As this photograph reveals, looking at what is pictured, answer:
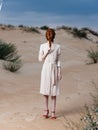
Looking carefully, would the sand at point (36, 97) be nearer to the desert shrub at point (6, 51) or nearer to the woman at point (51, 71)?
the woman at point (51, 71)

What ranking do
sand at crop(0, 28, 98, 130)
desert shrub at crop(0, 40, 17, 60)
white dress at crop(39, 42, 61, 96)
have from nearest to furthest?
sand at crop(0, 28, 98, 130), white dress at crop(39, 42, 61, 96), desert shrub at crop(0, 40, 17, 60)

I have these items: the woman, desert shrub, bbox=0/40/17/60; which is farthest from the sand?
desert shrub, bbox=0/40/17/60

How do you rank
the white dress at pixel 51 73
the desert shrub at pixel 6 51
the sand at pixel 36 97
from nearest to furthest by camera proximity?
the sand at pixel 36 97 < the white dress at pixel 51 73 < the desert shrub at pixel 6 51

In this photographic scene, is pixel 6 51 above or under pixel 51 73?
under

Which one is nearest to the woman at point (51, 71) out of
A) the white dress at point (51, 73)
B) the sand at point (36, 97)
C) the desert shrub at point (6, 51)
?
the white dress at point (51, 73)

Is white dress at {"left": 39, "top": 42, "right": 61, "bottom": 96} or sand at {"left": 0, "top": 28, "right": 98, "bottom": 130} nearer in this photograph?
sand at {"left": 0, "top": 28, "right": 98, "bottom": 130}

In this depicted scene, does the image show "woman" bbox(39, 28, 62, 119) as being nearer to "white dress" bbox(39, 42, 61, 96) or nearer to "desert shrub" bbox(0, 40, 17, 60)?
"white dress" bbox(39, 42, 61, 96)

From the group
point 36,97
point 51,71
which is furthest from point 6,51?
point 51,71

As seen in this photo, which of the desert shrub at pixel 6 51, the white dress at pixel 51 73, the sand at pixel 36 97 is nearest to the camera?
the sand at pixel 36 97

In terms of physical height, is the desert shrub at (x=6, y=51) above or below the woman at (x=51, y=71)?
below

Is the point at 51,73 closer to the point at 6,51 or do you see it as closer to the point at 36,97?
the point at 36,97

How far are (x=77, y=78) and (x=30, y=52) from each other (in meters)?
11.0

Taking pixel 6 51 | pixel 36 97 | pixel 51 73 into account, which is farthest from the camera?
pixel 6 51

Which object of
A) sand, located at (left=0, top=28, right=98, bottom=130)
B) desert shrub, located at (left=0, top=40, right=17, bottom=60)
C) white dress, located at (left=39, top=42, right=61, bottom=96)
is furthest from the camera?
desert shrub, located at (left=0, top=40, right=17, bottom=60)
